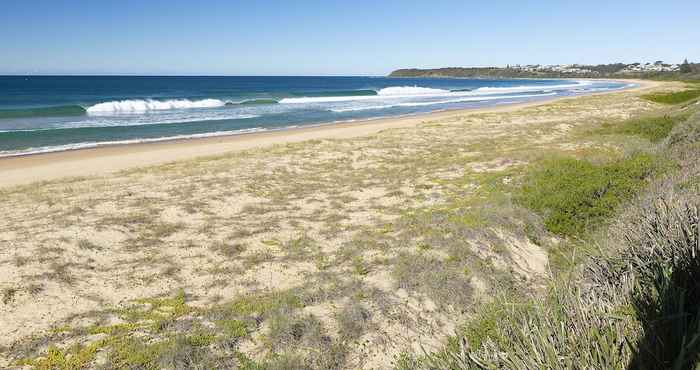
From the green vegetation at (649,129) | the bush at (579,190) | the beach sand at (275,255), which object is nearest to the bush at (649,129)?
the green vegetation at (649,129)

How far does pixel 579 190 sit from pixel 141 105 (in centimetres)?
4749

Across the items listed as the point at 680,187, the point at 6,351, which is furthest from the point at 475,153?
the point at 6,351

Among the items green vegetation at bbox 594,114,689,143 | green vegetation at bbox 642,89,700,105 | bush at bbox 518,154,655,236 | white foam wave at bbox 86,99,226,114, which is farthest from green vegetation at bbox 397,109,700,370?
white foam wave at bbox 86,99,226,114

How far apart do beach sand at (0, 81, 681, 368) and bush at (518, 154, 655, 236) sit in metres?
0.56

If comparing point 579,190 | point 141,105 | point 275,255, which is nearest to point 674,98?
point 579,190

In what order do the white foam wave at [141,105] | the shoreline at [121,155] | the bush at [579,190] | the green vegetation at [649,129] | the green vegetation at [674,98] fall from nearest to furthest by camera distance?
1. the bush at [579,190]
2. the green vegetation at [649,129]
3. the shoreline at [121,155]
4. the green vegetation at [674,98]
5. the white foam wave at [141,105]

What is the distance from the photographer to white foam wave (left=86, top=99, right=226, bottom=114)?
141 feet

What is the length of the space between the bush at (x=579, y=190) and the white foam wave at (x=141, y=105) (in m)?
42.1

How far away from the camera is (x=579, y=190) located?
26.9 ft

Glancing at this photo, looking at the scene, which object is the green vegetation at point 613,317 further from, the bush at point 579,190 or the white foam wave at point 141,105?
the white foam wave at point 141,105

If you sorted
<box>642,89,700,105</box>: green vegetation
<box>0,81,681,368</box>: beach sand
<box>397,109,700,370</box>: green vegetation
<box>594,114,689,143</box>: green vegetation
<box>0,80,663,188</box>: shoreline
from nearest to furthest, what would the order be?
1. <box>397,109,700,370</box>: green vegetation
2. <box>0,81,681,368</box>: beach sand
3. <box>594,114,689,143</box>: green vegetation
4. <box>0,80,663,188</box>: shoreline
5. <box>642,89,700,105</box>: green vegetation

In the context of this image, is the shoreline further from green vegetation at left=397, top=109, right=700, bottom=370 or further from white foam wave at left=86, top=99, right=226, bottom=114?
white foam wave at left=86, top=99, right=226, bottom=114

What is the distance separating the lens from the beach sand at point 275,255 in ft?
15.6

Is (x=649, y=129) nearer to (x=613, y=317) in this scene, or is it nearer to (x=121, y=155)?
(x=613, y=317)
